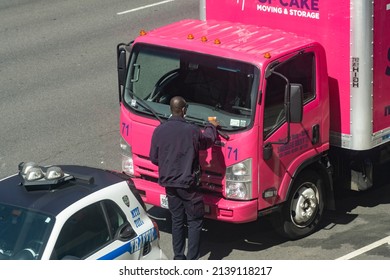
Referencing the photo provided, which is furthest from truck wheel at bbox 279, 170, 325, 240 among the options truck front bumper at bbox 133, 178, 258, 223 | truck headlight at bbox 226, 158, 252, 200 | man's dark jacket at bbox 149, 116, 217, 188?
man's dark jacket at bbox 149, 116, 217, 188

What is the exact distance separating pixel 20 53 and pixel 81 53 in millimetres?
1208

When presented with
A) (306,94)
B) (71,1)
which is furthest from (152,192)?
(71,1)

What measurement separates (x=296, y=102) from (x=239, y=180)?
1.07 metres

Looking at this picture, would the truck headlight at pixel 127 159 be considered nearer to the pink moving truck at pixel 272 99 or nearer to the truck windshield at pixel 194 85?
the pink moving truck at pixel 272 99

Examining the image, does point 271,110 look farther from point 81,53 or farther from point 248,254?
point 81,53

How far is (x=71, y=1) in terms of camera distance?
20.8 meters

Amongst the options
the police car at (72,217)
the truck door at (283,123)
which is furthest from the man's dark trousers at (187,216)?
the police car at (72,217)

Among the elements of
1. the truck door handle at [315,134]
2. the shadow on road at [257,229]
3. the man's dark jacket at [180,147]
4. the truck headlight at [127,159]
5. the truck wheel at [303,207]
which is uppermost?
the man's dark jacket at [180,147]

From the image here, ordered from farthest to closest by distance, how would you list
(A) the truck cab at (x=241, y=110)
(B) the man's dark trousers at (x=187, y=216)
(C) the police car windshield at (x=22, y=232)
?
(A) the truck cab at (x=241, y=110), (B) the man's dark trousers at (x=187, y=216), (C) the police car windshield at (x=22, y=232)

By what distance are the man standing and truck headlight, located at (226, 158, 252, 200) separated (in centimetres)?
38

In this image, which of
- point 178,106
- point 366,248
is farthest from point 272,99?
point 366,248

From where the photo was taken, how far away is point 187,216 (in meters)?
9.73

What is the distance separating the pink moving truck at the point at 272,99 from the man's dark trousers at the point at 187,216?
329 mm

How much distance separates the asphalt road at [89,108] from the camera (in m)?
10.6
